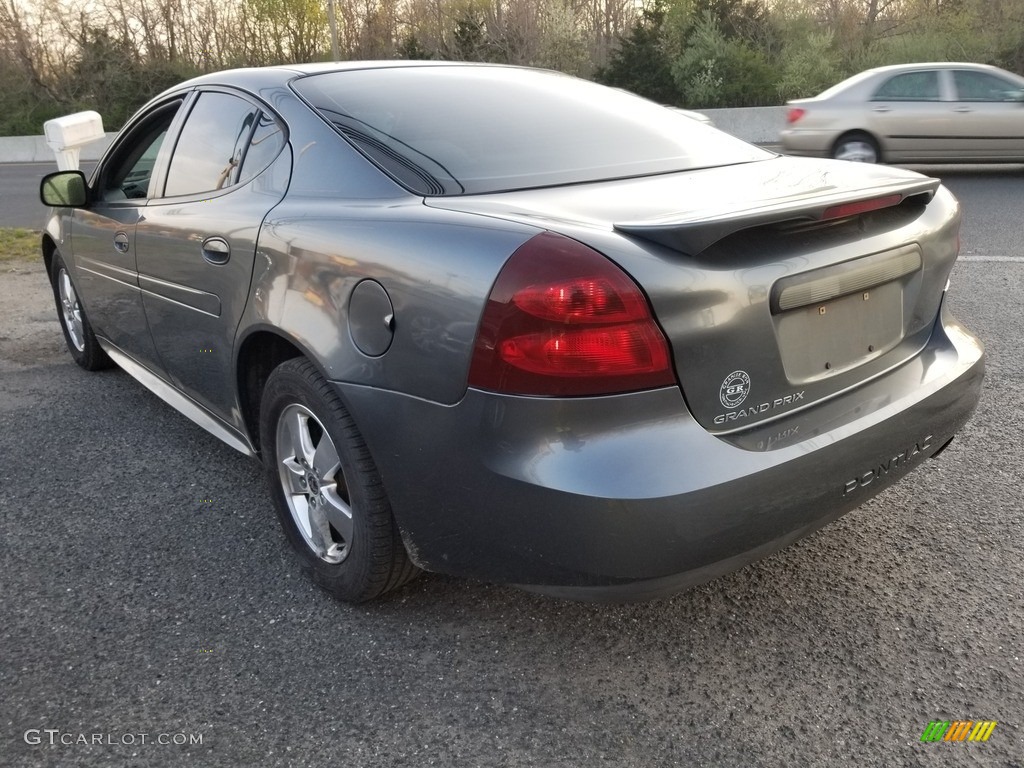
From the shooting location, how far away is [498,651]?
2.40m

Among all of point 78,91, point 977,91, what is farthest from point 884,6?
point 78,91

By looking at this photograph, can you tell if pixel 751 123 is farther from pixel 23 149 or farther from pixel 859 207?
pixel 23 149

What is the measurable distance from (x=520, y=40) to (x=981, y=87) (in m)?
18.7

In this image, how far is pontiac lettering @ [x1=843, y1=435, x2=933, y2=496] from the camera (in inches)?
86.8

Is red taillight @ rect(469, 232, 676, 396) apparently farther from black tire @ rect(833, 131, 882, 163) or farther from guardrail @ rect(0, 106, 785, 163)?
guardrail @ rect(0, 106, 785, 163)

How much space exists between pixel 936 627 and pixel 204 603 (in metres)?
2.05

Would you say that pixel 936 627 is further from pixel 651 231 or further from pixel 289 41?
pixel 289 41

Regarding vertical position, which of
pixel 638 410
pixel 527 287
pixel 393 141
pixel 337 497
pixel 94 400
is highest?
pixel 393 141

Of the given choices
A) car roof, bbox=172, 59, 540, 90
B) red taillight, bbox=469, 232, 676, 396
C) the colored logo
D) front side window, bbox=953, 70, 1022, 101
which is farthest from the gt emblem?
front side window, bbox=953, 70, 1022, 101

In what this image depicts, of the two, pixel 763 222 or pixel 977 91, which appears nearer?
pixel 763 222

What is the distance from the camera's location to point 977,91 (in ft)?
36.2

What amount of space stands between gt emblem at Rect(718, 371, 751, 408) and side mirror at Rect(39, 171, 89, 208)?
A: 3166 millimetres

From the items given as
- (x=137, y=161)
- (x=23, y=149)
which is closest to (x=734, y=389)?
(x=137, y=161)

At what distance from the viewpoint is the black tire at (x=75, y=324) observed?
4.72 meters
